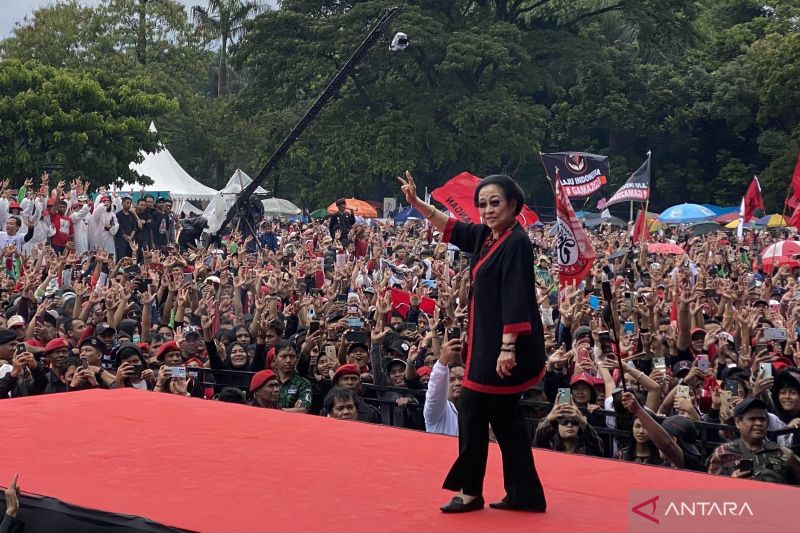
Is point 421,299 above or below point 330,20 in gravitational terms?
below

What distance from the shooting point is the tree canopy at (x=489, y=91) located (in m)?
46.1

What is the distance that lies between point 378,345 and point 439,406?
269cm

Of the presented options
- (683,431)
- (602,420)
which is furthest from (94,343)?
(683,431)

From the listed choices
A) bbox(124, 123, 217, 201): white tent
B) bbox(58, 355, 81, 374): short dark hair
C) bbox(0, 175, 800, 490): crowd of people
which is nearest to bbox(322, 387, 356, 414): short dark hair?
bbox(0, 175, 800, 490): crowd of people

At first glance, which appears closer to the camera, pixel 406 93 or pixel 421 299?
pixel 421 299

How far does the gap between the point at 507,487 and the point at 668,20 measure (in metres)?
46.4

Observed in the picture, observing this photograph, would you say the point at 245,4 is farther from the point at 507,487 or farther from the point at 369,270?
the point at 507,487

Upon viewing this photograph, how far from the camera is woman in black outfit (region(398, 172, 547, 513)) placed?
5.33 meters

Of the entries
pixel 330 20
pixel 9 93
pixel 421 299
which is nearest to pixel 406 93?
pixel 330 20

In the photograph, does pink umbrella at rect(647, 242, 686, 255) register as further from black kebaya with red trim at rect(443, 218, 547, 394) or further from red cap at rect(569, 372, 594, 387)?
black kebaya with red trim at rect(443, 218, 547, 394)

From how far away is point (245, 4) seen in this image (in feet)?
193

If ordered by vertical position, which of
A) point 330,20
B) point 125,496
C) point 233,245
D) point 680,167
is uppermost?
point 330,20

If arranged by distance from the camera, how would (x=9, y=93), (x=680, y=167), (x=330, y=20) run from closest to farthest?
(x=9, y=93) < (x=330, y=20) < (x=680, y=167)

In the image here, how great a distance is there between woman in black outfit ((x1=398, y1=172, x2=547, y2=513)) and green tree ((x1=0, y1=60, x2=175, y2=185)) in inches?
1159
